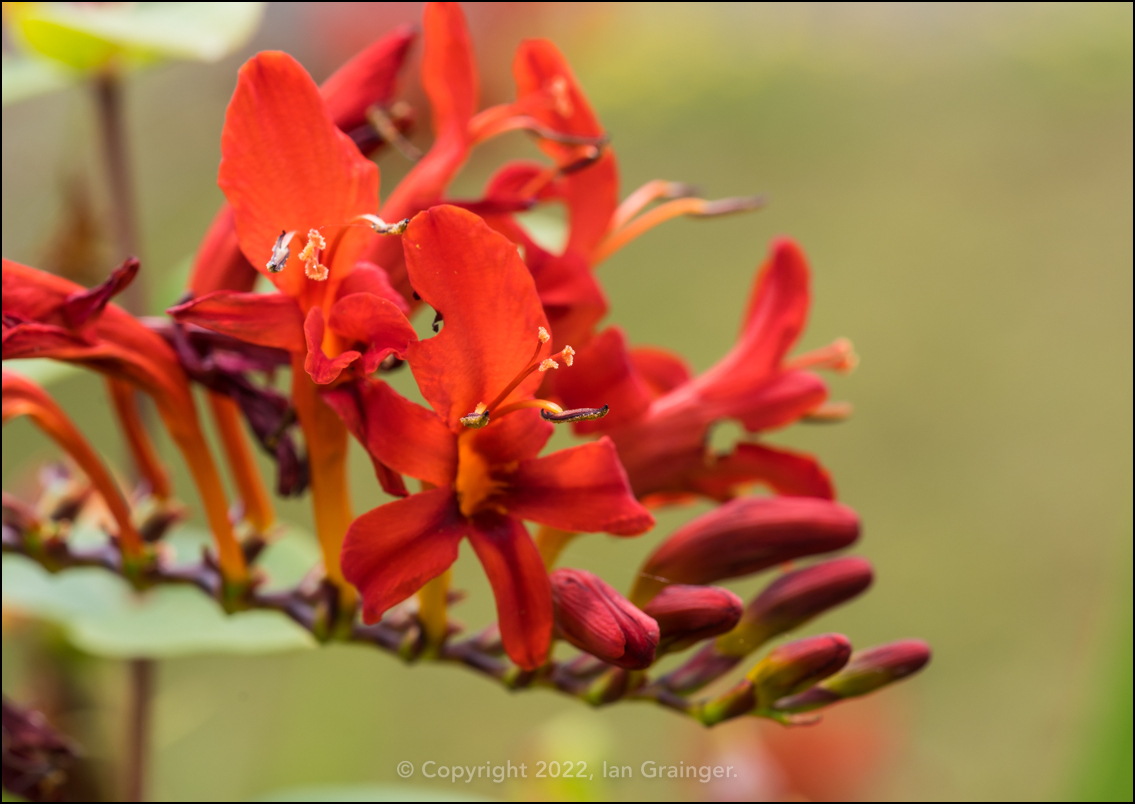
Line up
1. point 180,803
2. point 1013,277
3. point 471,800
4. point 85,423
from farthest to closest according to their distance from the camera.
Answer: point 1013,277, point 85,423, point 180,803, point 471,800

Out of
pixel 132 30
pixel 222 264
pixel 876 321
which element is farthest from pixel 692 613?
pixel 876 321

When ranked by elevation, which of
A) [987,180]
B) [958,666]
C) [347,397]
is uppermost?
[347,397]

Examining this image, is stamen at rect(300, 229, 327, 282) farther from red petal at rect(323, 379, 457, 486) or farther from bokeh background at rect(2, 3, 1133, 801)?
bokeh background at rect(2, 3, 1133, 801)

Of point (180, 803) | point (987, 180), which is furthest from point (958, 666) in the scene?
point (180, 803)

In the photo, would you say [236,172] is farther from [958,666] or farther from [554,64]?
[958,666]

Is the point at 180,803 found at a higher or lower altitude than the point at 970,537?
→ higher

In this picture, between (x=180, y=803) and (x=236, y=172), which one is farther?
(x=180, y=803)
